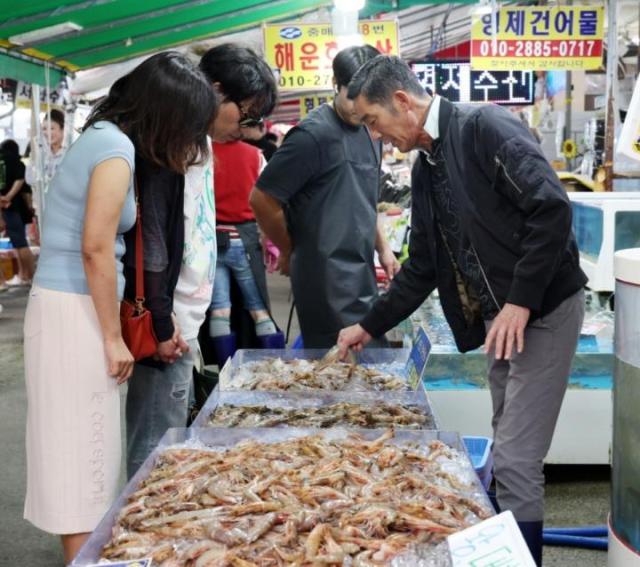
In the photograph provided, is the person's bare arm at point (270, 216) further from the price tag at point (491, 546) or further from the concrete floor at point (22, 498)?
the price tag at point (491, 546)

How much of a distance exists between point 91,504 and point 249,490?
75cm

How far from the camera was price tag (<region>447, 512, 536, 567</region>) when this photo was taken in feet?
5.76

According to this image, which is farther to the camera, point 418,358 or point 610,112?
point 610,112

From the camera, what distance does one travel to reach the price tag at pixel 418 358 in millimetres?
3188

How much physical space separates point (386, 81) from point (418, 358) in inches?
41.6

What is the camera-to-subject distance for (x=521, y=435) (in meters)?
3.02

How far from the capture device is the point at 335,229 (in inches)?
157

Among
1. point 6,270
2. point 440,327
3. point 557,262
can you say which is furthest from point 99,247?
point 6,270

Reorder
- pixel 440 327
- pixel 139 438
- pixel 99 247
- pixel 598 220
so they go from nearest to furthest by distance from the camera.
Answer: pixel 99 247 < pixel 139 438 < pixel 440 327 < pixel 598 220

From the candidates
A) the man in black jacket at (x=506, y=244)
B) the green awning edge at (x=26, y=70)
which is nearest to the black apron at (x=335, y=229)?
the man in black jacket at (x=506, y=244)

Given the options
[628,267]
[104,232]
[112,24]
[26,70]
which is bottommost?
[628,267]

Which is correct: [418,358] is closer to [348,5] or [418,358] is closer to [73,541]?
[73,541]

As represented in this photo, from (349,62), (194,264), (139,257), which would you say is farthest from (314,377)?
(349,62)

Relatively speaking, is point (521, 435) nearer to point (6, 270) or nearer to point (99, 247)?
point (99, 247)
